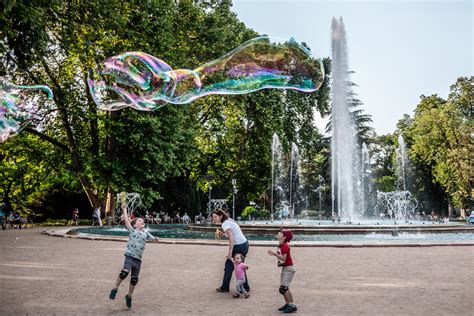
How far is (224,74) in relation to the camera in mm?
13844

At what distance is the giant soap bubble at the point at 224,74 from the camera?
13.3 m

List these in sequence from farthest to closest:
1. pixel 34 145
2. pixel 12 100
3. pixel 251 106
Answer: pixel 251 106 → pixel 34 145 → pixel 12 100

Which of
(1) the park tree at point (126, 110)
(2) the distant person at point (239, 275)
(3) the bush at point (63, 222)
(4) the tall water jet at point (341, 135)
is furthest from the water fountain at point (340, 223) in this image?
(2) the distant person at point (239, 275)

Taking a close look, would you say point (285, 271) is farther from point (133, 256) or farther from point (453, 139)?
point (453, 139)

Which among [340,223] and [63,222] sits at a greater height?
[340,223]

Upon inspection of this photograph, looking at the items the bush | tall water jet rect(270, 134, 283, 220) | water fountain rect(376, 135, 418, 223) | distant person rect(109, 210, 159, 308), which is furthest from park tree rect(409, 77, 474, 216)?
distant person rect(109, 210, 159, 308)

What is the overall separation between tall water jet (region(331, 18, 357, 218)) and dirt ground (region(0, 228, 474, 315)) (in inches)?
766

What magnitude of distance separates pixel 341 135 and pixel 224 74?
2369 centimetres

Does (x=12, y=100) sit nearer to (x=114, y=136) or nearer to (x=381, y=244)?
(x=381, y=244)

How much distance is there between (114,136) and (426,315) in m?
27.2

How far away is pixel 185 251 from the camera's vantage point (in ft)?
53.5

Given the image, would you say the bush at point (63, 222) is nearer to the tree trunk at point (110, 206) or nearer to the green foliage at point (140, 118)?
the green foliage at point (140, 118)

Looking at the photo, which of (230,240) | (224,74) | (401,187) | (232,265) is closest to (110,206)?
(224,74)

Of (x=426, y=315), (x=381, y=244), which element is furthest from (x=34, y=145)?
(x=426, y=315)
